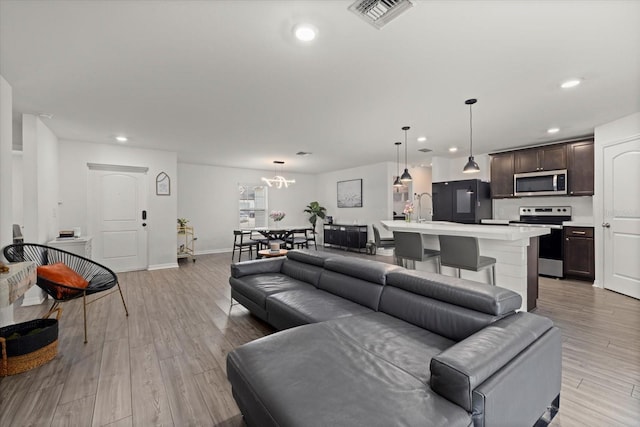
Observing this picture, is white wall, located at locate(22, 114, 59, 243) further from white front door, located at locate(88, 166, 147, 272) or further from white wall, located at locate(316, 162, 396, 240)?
white wall, located at locate(316, 162, 396, 240)

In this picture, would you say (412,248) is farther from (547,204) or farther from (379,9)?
(547,204)

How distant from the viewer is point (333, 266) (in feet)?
9.55

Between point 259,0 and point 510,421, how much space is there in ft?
8.43

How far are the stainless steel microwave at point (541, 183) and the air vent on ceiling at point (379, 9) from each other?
16.2 feet

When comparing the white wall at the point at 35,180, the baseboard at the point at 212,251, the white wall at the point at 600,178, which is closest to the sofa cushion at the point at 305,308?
the white wall at the point at 35,180

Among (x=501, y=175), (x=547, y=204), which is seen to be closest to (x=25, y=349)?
(x=501, y=175)

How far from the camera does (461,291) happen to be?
1.87 meters

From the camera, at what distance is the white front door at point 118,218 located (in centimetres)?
542

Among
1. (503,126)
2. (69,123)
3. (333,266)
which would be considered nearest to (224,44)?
(333,266)

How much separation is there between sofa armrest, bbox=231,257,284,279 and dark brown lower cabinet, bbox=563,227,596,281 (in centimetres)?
481

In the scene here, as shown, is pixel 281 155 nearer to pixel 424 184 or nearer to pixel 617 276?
pixel 424 184

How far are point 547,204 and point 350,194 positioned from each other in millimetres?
4804

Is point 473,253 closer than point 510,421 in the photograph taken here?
No

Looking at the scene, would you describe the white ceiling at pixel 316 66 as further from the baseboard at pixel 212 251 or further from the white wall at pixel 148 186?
the baseboard at pixel 212 251
